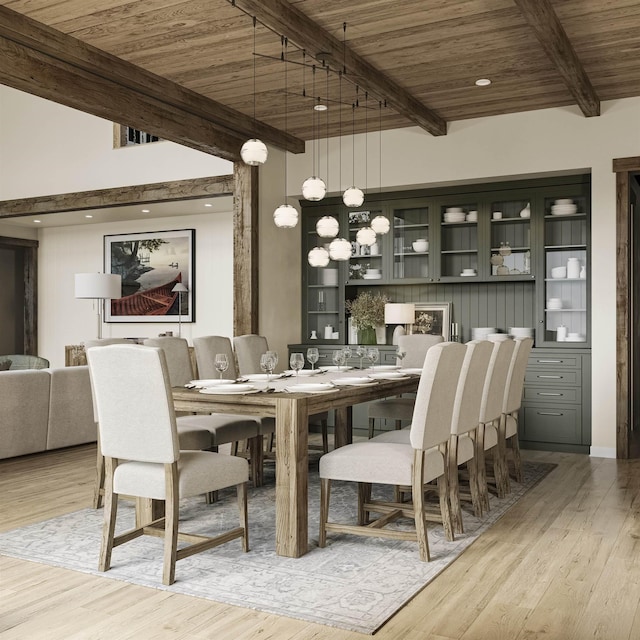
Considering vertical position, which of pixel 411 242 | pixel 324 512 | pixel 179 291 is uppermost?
pixel 411 242

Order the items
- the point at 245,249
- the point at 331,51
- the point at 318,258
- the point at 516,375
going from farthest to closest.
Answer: the point at 245,249 < the point at 318,258 < the point at 516,375 < the point at 331,51

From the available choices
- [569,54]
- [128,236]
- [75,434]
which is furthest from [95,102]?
[128,236]

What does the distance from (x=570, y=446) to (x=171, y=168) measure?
15.5 ft

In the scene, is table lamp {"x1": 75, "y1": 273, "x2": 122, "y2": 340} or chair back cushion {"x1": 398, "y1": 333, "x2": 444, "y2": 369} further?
table lamp {"x1": 75, "y1": 273, "x2": 122, "y2": 340}

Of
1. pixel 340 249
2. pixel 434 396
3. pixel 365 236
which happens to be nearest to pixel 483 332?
pixel 365 236

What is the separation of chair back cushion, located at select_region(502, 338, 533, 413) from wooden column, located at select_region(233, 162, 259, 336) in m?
2.75

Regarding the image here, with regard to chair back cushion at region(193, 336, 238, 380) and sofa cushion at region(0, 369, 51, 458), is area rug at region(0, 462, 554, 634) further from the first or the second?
sofa cushion at region(0, 369, 51, 458)

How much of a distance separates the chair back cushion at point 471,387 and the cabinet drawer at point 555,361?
2481 mm

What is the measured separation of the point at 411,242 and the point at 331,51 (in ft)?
9.04

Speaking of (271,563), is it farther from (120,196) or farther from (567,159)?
(120,196)

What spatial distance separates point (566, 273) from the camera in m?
6.44

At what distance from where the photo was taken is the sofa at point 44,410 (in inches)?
222

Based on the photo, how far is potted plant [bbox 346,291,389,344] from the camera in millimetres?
7238

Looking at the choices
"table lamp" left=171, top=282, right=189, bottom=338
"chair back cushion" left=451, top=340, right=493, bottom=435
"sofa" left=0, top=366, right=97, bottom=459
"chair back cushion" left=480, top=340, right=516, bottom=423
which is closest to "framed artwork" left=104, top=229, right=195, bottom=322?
"table lamp" left=171, top=282, right=189, bottom=338
